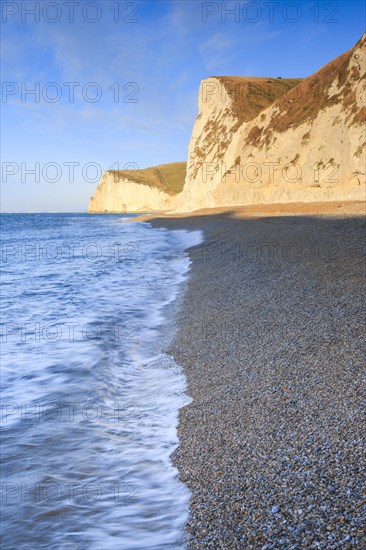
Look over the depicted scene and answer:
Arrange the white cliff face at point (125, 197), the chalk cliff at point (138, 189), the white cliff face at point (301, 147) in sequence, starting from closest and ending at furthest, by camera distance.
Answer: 1. the white cliff face at point (301, 147)
2. the white cliff face at point (125, 197)
3. the chalk cliff at point (138, 189)

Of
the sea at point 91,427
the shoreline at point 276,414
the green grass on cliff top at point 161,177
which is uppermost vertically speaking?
the green grass on cliff top at point 161,177

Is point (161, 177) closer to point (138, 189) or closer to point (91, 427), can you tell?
point (138, 189)

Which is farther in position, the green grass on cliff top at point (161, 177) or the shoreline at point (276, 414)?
the green grass on cliff top at point (161, 177)

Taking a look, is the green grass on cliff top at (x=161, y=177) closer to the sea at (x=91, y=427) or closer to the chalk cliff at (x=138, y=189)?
the chalk cliff at (x=138, y=189)

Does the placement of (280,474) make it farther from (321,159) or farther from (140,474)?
(321,159)

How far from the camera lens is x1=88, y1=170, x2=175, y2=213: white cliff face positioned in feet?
344

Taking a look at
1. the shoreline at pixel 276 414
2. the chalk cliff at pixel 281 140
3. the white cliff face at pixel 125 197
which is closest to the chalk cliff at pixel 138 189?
the white cliff face at pixel 125 197

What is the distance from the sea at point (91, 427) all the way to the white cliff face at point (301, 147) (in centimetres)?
2566

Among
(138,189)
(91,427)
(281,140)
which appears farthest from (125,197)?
(91,427)

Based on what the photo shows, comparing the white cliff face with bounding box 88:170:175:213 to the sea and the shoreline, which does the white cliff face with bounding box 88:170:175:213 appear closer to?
the sea

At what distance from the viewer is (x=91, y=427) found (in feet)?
13.5

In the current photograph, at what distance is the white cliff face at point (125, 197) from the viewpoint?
344 ft

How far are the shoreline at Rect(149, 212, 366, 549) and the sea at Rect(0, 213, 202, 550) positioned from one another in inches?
9.8

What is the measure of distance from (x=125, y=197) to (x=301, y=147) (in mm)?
86066
